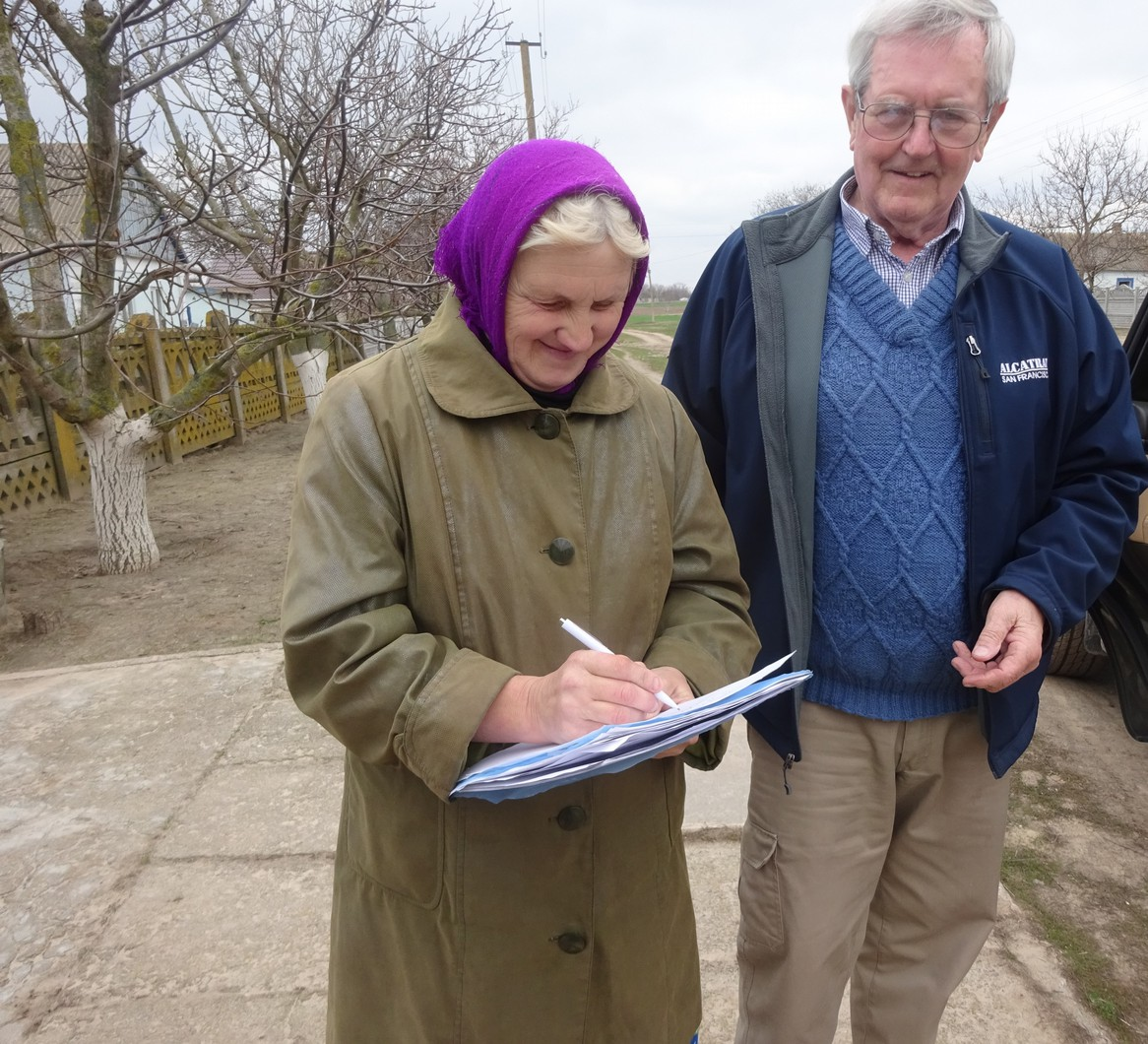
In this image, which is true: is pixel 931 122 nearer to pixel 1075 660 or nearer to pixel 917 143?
pixel 917 143

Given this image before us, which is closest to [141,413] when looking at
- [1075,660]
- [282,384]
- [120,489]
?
[282,384]

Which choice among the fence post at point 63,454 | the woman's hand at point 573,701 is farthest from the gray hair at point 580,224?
the fence post at point 63,454

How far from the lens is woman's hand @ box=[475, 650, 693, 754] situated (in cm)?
105

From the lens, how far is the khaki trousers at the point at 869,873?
5.94 feet

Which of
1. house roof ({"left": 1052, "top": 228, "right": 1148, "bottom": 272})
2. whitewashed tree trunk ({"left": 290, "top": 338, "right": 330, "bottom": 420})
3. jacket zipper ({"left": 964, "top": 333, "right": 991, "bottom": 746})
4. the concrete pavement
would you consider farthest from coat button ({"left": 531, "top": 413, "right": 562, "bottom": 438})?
house roof ({"left": 1052, "top": 228, "right": 1148, "bottom": 272})

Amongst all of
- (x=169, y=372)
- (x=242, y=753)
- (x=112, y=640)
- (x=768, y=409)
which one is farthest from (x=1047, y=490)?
(x=169, y=372)

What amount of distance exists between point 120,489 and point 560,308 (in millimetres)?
6080

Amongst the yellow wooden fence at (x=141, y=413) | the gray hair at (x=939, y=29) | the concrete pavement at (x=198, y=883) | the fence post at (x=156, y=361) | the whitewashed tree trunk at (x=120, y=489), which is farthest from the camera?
the fence post at (x=156, y=361)

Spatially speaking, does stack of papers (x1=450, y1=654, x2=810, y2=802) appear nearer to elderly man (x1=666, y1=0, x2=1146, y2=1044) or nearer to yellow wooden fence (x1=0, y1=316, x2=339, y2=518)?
elderly man (x1=666, y1=0, x2=1146, y2=1044)

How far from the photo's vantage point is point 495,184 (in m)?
1.15

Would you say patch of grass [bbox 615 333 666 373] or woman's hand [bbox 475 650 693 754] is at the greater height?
woman's hand [bbox 475 650 693 754]

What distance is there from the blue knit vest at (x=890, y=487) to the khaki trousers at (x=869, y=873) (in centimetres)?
13

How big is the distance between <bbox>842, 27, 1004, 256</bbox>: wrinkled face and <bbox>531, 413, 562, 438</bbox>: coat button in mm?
853

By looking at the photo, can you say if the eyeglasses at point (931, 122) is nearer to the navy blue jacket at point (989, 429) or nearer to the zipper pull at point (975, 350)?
the navy blue jacket at point (989, 429)
